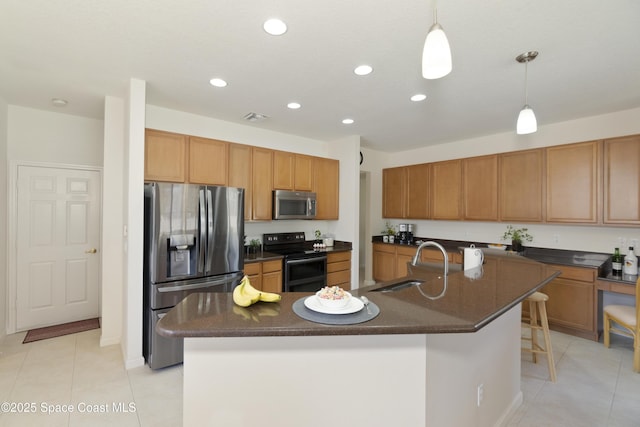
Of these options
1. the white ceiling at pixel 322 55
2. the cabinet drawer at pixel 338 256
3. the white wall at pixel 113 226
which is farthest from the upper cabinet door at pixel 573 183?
the white wall at pixel 113 226

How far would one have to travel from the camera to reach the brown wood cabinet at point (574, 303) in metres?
3.22

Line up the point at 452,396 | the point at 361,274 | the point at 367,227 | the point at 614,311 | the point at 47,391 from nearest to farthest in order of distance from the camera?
1. the point at 452,396
2. the point at 47,391
3. the point at 614,311
4. the point at 367,227
5. the point at 361,274

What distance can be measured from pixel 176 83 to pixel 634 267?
517 cm

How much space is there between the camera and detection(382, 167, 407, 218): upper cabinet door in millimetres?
5277

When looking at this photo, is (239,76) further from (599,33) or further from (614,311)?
(614,311)

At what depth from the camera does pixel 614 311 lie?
2.93 metres

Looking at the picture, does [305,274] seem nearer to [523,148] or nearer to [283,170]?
[283,170]

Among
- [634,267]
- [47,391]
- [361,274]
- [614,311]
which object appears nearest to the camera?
[47,391]

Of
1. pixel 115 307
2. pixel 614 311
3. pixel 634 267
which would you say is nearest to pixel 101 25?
pixel 115 307

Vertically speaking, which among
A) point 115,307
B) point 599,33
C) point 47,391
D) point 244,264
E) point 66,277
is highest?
point 599,33

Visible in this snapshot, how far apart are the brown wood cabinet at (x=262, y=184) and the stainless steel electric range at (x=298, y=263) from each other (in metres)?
0.48

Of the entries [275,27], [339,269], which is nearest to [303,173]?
[339,269]

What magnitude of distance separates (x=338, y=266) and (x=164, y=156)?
274 centimetres

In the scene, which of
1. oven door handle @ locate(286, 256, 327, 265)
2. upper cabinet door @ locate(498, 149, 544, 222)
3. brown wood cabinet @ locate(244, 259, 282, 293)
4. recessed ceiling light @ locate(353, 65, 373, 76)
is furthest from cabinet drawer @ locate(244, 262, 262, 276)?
upper cabinet door @ locate(498, 149, 544, 222)
